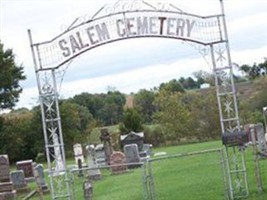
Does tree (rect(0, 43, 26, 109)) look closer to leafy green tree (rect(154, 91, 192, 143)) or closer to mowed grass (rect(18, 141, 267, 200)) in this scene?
leafy green tree (rect(154, 91, 192, 143))

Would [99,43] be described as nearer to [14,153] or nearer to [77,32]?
[77,32]

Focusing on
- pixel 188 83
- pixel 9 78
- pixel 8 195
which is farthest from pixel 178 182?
pixel 188 83

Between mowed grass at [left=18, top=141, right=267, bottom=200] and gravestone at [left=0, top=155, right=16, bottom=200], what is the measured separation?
123 centimetres

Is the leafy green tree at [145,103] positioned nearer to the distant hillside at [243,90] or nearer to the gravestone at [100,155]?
the distant hillside at [243,90]

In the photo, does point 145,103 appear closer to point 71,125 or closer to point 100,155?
point 71,125

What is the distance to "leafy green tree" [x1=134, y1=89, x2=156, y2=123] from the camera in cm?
6462

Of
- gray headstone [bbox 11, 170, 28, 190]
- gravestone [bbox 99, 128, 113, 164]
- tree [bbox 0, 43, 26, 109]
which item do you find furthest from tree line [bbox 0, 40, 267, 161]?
gray headstone [bbox 11, 170, 28, 190]

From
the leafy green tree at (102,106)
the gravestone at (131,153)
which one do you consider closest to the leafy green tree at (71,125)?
the leafy green tree at (102,106)

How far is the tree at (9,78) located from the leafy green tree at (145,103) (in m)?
9.78

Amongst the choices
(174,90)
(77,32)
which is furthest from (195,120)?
(77,32)

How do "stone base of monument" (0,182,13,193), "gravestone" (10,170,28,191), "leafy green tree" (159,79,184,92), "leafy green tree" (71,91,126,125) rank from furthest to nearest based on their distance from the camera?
"leafy green tree" (71,91,126,125)
"leafy green tree" (159,79,184,92)
"gravestone" (10,170,28,191)
"stone base of monument" (0,182,13,193)

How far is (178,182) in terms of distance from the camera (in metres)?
25.4

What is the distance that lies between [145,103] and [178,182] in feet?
138

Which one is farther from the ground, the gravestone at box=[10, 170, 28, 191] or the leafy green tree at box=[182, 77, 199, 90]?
the leafy green tree at box=[182, 77, 199, 90]
